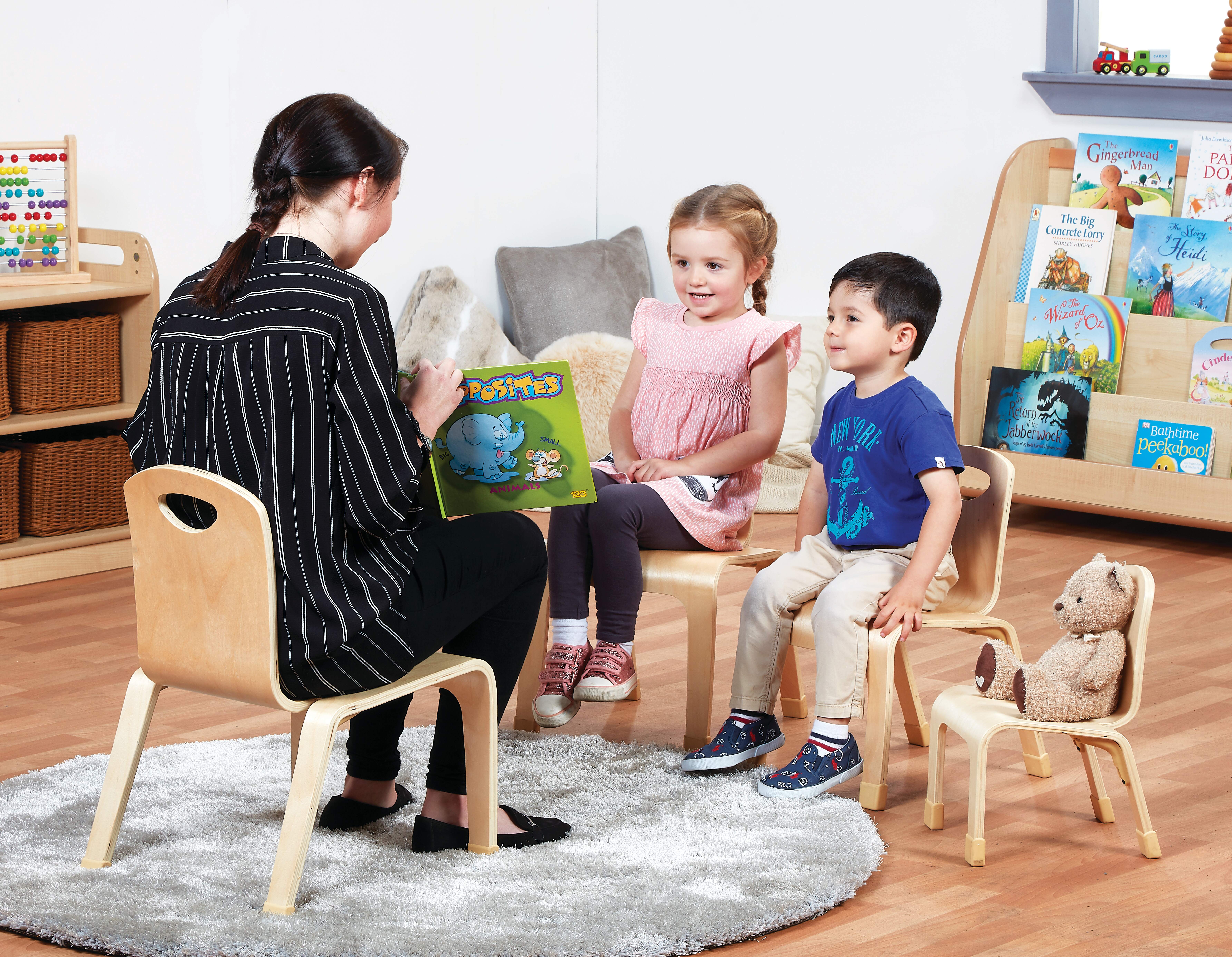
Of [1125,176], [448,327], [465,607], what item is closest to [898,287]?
[465,607]

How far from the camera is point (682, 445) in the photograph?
2.46 meters

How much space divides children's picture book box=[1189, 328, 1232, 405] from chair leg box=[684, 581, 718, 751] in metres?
2.00

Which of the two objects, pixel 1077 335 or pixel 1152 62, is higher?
pixel 1152 62

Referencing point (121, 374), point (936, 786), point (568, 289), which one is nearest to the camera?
point (936, 786)

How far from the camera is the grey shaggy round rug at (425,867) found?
162 centimetres

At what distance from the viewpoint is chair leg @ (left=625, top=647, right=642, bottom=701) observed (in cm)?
248

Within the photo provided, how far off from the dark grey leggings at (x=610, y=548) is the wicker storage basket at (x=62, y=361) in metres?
1.63

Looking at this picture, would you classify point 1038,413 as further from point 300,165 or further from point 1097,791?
point 300,165

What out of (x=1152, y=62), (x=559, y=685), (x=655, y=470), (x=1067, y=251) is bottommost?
(x=559, y=685)

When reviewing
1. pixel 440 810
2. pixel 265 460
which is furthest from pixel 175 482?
pixel 440 810

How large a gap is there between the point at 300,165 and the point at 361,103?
2.21m

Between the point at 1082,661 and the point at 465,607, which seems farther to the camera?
the point at 1082,661

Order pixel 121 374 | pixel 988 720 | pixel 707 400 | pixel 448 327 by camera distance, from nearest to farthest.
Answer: pixel 988 720 < pixel 707 400 < pixel 121 374 < pixel 448 327

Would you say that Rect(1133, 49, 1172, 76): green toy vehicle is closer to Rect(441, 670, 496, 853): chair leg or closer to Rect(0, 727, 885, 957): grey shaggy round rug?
Rect(0, 727, 885, 957): grey shaggy round rug
